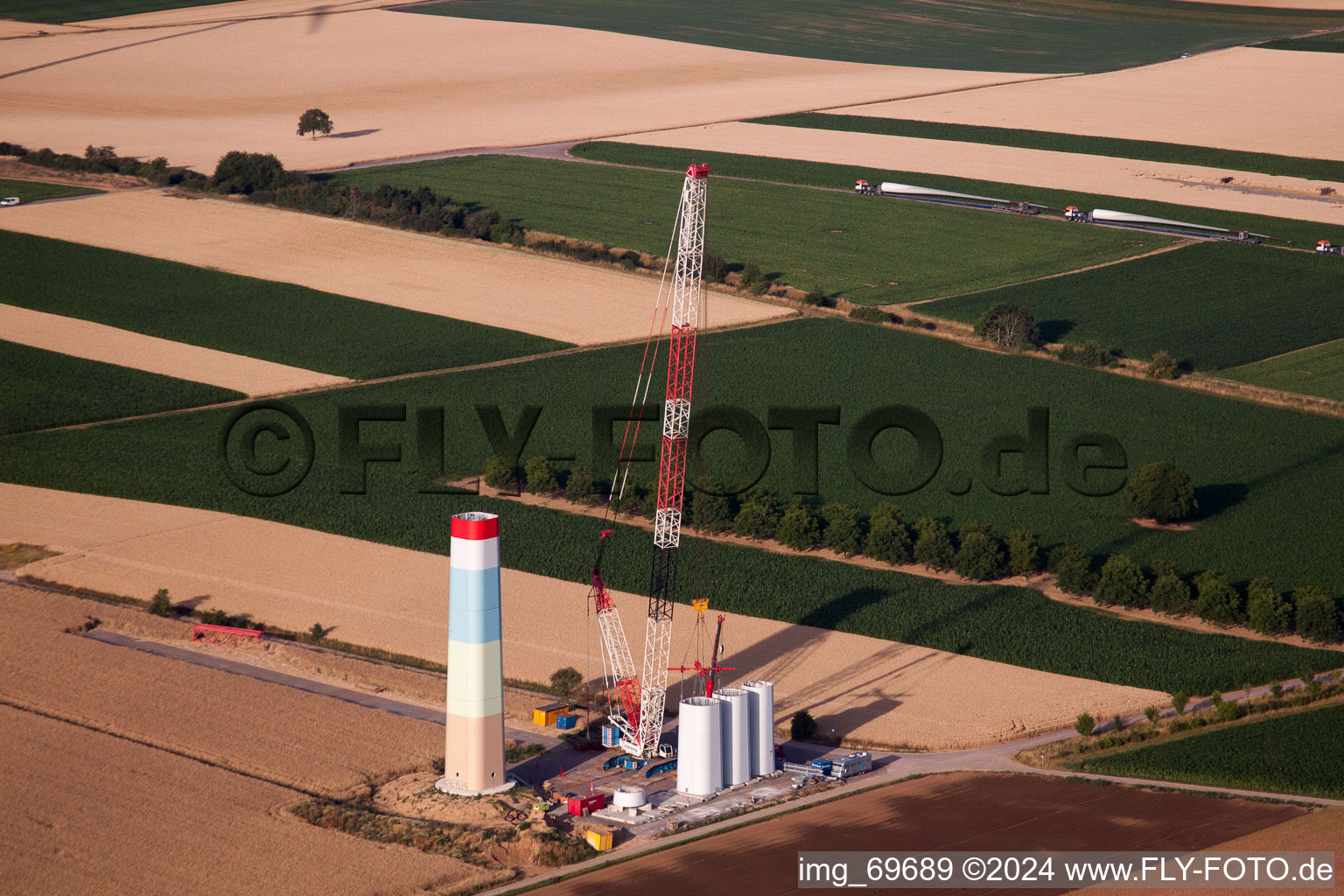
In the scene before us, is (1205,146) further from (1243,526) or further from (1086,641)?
(1086,641)

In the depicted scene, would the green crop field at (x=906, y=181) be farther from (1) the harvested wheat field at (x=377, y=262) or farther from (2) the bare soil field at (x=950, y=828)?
(2) the bare soil field at (x=950, y=828)

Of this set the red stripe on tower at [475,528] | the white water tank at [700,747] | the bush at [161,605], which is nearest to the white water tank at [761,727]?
the white water tank at [700,747]

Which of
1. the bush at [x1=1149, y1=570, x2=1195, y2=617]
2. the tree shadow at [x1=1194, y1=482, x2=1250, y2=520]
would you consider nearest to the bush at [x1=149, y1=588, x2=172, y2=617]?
the bush at [x1=1149, y1=570, x2=1195, y2=617]

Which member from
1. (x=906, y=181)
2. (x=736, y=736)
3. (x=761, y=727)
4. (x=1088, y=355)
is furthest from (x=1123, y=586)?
(x=906, y=181)

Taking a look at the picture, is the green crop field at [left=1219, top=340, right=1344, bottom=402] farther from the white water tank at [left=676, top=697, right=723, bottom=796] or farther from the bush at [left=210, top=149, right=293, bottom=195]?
the bush at [left=210, top=149, right=293, bottom=195]

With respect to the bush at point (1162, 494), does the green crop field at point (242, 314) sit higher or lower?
higher

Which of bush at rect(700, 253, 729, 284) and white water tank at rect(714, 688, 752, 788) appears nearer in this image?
white water tank at rect(714, 688, 752, 788)
